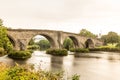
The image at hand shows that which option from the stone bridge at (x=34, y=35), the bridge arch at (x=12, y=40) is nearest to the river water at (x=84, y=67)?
the bridge arch at (x=12, y=40)

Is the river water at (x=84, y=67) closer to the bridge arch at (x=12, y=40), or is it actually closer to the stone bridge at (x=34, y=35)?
the bridge arch at (x=12, y=40)

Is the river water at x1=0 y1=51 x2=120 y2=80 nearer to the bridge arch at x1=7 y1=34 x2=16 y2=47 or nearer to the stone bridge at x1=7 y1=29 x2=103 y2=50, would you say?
the bridge arch at x1=7 y1=34 x2=16 y2=47

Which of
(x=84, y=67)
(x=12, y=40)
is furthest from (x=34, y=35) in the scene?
(x=84, y=67)

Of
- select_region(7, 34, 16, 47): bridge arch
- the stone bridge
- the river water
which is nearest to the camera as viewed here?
the river water

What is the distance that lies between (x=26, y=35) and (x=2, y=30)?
1867 cm

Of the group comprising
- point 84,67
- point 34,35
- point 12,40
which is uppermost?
point 34,35

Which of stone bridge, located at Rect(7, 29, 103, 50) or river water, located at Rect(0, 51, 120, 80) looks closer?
river water, located at Rect(0, 51, 120, 80)

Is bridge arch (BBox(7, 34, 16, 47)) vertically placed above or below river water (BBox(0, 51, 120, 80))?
above

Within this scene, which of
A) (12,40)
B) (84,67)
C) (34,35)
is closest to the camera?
(84,67)

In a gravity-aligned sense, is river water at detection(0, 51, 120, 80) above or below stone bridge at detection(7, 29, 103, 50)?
below

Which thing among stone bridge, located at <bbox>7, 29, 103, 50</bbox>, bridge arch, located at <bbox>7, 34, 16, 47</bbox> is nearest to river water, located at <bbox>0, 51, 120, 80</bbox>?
bridge arch, located at <bbox>7, 34, 16, 47</bbox>

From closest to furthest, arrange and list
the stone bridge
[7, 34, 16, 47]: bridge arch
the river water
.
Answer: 1. the river water
2. [7, 34, 16, 47]: bridge arch
3. the stone bridge

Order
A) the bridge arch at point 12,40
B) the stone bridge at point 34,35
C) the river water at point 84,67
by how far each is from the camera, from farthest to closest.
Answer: the stone bridge at point 34,35
the bridge arch at point 12,40
the river water at point 84,67

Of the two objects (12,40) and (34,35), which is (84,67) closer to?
(12,40)
